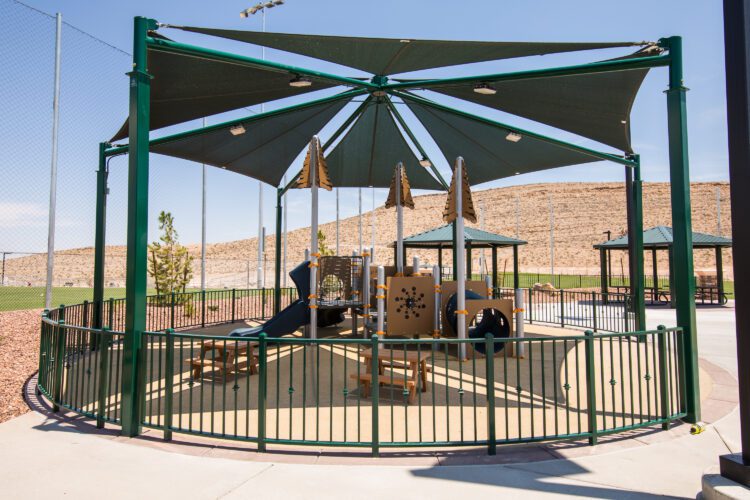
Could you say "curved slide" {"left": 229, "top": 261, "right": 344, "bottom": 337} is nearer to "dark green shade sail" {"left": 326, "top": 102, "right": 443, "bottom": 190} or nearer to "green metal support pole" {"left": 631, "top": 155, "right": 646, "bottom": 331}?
"dark green shade sail" {"left": 326, "top": 102, "right": 443, "bottom": 190}

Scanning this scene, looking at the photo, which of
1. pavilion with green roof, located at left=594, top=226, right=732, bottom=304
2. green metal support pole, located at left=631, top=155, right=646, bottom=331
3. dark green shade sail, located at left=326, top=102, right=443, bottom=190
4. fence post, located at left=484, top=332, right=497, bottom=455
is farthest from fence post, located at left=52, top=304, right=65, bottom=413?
pavilion with green roof, located at left=594, top=226, right=732, bottom=304

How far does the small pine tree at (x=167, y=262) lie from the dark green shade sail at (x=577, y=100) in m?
15.7

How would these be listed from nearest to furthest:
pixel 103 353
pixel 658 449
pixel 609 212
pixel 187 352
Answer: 1. pixel 658 449
2. pixel 103 353
3. pixel 187 352
4. pixel 609 212

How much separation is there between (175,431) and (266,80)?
607 centimetres

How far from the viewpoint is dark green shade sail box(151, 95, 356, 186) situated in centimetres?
1108

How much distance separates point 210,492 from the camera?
12.5 ft

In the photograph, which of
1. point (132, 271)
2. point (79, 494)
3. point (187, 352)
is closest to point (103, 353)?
point (132, 271)

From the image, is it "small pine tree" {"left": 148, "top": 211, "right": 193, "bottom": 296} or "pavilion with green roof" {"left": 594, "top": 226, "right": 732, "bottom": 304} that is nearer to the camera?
"small pine tree" {"left": 148, "top": 211, "right": 193, "bottom": 296}

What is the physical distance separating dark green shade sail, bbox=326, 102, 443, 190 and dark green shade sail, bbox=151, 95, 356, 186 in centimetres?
126

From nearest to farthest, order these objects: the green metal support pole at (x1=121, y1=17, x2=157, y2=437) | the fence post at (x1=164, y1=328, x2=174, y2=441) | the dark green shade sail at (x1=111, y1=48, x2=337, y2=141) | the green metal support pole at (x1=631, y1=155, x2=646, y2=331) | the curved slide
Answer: the fence post at (x1=164, y1=328, x2=174, y2=441) < the green metal support pole at (x1=121, y1=17, x2=157, y2=437) < the dark green shade sail at (x1=111, y1=48, x2=337, y2=141) < the curved slide < the green metal support pole at (x1=631, y1=155, x2=646, y2=331)

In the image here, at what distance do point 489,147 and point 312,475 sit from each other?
1072 centimetres

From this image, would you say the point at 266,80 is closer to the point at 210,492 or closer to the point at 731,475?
the point at 210,492

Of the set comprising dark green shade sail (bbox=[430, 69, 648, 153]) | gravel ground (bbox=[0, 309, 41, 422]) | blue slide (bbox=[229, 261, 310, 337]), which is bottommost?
gravel ground (bbox=[0, 309, 41, 422])

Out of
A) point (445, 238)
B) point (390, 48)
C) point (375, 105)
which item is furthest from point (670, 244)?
point (390, 48)
